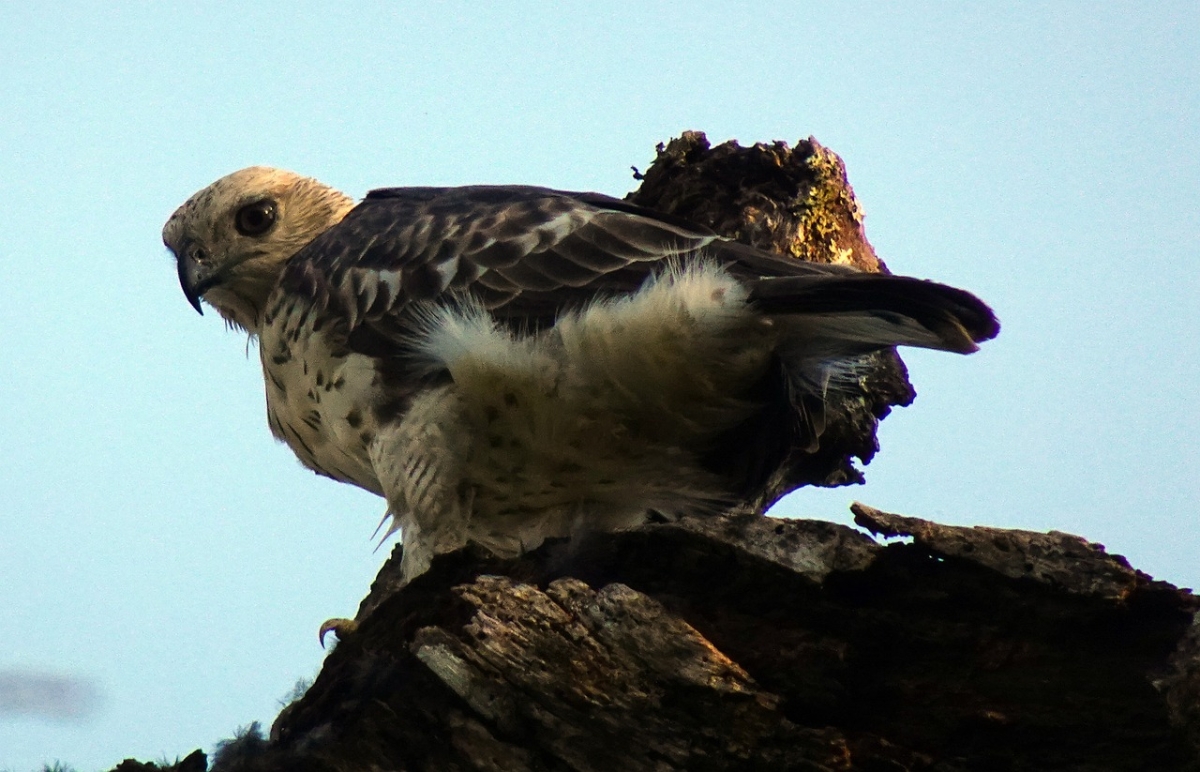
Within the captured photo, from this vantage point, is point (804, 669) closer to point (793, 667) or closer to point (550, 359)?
point (793, 667)

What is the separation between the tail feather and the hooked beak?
2.97 metres

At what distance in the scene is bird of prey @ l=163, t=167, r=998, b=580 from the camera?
432 cm

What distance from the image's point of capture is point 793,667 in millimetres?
3027

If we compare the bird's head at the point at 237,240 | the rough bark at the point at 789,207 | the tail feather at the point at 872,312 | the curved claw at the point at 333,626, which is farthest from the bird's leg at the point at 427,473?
the bird's head at the point at 237,240

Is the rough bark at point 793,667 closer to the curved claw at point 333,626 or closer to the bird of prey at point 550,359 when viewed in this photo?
the bird of prey at point 550,359

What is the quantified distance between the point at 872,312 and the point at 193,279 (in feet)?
11.5

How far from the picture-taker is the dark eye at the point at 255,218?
619 centimetres

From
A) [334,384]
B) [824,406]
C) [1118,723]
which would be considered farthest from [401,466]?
[1118,723]

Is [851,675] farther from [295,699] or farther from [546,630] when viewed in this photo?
[295,699]

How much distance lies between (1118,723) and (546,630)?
50.7 inches

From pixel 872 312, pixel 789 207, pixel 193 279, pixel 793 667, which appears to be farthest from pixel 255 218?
pixel 793 667

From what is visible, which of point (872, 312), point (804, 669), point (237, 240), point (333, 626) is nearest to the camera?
point (804, 669)

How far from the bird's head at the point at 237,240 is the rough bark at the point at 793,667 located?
3238mm

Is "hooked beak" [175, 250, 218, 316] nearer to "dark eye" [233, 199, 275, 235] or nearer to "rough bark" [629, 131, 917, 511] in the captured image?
"dark eye" [233, 199, 275, 235]
